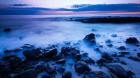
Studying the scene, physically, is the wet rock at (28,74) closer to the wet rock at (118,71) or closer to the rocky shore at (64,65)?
the rocky shore at (64,65)

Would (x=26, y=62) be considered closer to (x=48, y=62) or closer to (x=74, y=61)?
(x=48, y=62)

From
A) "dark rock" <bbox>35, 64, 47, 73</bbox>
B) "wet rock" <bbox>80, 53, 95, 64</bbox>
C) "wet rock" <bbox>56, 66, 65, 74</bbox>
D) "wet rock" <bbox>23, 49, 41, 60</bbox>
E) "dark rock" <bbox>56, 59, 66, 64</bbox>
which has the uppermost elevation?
"wet rock" <bbox>23, 49, 41, 60</bbox>

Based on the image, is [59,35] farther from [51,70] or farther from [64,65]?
[51,70]

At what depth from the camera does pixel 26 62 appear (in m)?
6.61

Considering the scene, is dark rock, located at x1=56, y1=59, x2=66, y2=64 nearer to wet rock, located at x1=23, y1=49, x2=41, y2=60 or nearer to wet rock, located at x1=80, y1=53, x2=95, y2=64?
wet rock, located at x1=80, y1=53, x2=95, y2=64

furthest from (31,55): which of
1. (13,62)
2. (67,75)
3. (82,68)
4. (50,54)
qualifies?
(82,68)

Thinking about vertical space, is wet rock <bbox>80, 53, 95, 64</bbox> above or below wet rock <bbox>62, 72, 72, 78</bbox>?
below

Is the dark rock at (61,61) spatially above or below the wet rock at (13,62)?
below

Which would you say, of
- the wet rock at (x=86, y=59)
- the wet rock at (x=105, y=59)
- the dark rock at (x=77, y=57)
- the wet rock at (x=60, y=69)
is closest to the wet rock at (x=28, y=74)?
the wet rock at (x=60, y=69)

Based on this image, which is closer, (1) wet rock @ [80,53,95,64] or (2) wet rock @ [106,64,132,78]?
(2) wet rock @ [106,64,132,78]

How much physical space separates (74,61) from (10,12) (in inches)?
1020

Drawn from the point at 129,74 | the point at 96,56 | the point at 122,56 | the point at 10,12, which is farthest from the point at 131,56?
the point at 10,12

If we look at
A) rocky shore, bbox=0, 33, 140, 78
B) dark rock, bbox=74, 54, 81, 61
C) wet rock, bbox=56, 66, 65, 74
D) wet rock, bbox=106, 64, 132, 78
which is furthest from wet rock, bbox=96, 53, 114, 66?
wet rock, bbox=56, 66, 65, 74

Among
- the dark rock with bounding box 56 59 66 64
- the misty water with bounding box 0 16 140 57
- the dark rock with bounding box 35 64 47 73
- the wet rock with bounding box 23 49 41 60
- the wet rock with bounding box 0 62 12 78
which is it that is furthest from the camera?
the misty water with bounding box 0 16 140 57
